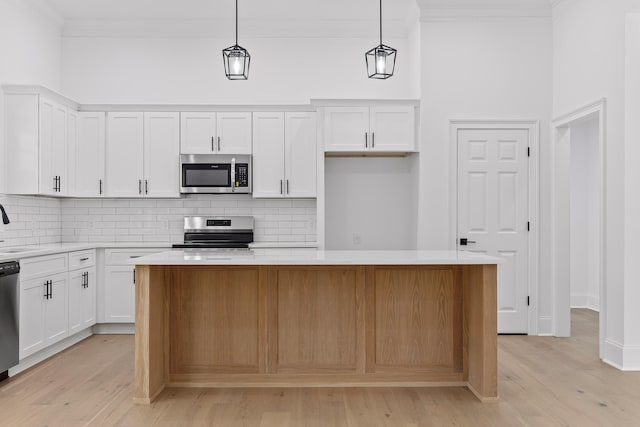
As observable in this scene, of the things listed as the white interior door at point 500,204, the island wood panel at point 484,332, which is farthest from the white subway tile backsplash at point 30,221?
the white interior door at point 500,204

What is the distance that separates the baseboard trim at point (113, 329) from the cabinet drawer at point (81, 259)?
73 centimetres

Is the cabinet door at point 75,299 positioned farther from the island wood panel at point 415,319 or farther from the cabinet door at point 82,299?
the island wood panel at point 415,319

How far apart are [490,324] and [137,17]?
16.5ft

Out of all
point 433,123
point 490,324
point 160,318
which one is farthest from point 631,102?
point 160,318

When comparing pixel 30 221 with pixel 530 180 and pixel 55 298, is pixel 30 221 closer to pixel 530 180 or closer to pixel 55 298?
pixel 55 298

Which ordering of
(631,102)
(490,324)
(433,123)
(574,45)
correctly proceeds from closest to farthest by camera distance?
1. (490,324)
2. (631,102)
3. (574,45)
4. (433,123)

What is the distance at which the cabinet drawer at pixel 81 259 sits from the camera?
16.3 ft

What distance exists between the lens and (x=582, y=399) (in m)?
3.52

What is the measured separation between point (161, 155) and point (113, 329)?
→ 1.97 metres

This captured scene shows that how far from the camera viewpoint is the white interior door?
5488 mm

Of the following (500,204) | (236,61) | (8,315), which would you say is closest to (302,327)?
(236,61)

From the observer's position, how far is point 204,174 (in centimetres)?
573

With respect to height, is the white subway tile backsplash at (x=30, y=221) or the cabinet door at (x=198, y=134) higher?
the cabinet door at (x=198, y=134)

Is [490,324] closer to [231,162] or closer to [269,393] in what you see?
[269,393]
